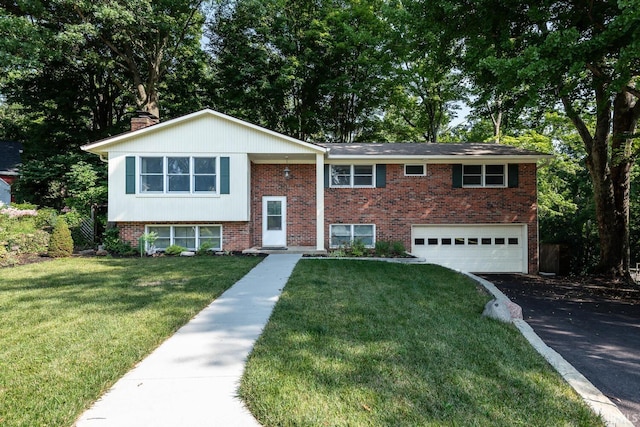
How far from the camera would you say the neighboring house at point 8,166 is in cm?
2183

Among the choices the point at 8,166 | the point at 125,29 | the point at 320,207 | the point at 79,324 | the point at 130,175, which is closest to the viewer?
the point at 79,324

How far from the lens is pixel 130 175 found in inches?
490

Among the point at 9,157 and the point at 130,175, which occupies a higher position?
the point at 9,157

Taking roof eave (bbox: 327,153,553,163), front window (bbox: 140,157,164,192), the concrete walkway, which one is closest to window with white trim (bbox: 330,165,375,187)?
roof eave (bbox: 327,153,553,163)

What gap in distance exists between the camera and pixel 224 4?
20188mm

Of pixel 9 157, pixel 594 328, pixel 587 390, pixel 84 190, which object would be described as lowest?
pixel 594 328

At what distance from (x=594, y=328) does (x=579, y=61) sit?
5.21 meters

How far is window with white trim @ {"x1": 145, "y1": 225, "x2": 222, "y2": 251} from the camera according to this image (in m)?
13.0

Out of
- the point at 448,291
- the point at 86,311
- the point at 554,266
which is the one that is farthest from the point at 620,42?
the point at 86,311

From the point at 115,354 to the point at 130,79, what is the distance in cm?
2139

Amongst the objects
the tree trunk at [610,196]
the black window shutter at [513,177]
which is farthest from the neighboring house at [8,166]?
the tree trunk at [610,196]

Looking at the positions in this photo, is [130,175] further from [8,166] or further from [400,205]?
[8,166]

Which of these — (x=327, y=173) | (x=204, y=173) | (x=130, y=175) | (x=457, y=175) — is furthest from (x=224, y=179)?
(x=457, y=175)

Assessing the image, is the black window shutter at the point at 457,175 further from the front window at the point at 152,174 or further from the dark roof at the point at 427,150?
the front window at the point at 152,174
